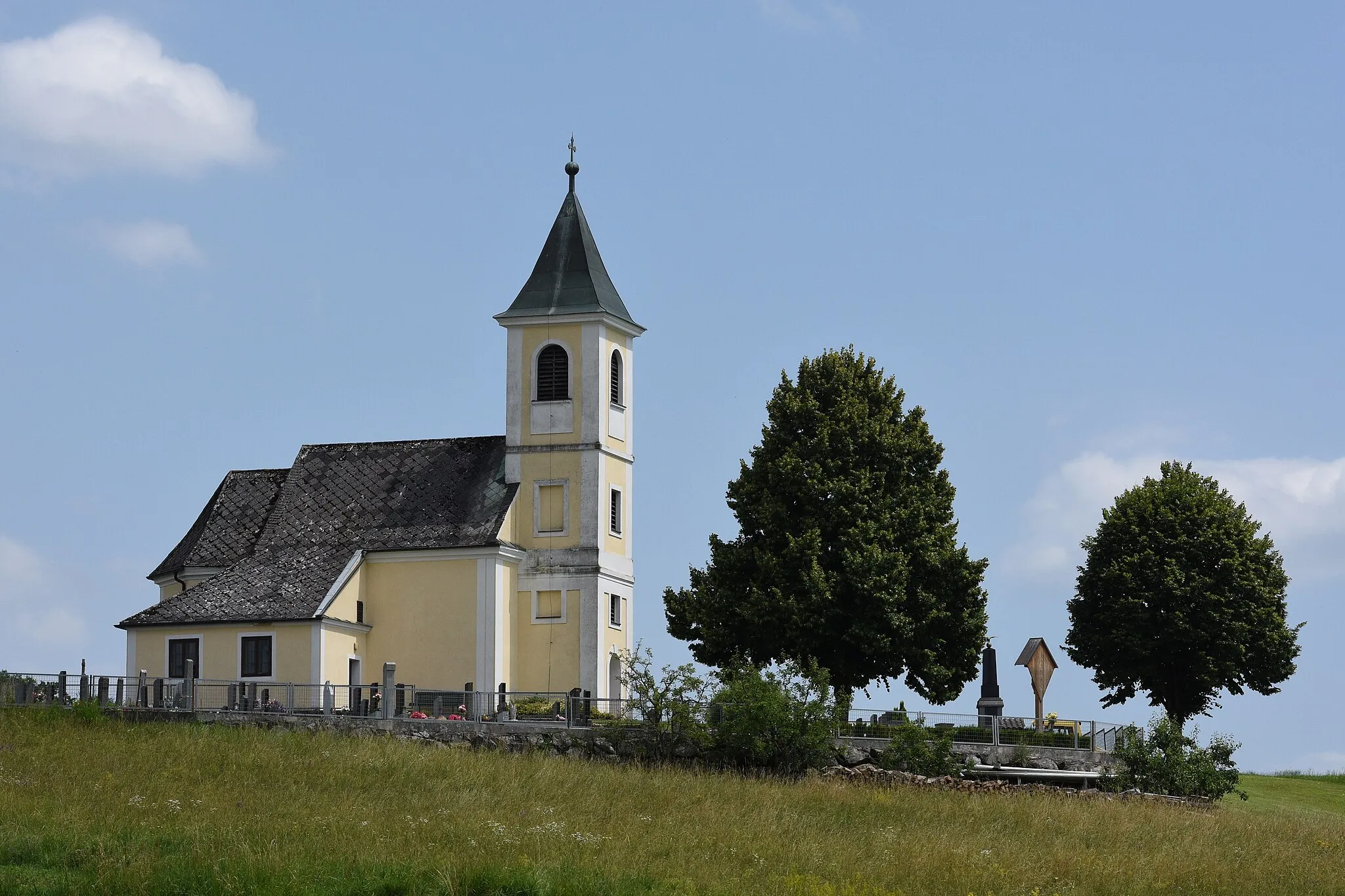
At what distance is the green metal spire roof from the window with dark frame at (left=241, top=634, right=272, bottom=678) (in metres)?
12.0

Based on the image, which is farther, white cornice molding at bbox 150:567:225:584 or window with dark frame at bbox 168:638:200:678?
white cornice molding at bbox 150:567:225:584

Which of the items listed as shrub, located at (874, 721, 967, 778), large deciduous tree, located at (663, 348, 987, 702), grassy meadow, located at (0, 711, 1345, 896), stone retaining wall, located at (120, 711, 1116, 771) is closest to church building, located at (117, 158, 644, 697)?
large deciduous tree, located at (663, 348, 987, 702)

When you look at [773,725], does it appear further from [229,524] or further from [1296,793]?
[229,524]

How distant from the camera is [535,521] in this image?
5700 centimetres

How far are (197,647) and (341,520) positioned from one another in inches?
239

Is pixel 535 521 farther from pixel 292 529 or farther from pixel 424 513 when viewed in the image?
pixel 292 529

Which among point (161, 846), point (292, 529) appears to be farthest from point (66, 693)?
point (161, 846)

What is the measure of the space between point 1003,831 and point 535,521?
81.7ft

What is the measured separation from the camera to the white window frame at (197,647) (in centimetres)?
5456

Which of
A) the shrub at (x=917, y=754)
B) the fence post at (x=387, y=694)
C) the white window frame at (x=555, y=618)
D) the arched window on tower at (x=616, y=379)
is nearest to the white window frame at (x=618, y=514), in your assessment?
the white window frame at (x=555, y=618)

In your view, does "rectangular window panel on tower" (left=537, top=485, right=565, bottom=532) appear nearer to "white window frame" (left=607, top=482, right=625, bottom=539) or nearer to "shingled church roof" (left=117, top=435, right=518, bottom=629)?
"shingled church roof" (left=117, top=435, right=518, bottom=629)

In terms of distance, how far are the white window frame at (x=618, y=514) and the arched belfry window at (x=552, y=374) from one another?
123 inches

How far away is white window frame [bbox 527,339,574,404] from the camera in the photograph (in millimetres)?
57656

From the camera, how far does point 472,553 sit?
184 feet
